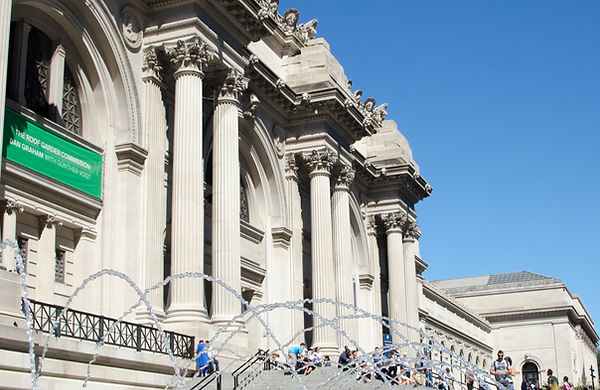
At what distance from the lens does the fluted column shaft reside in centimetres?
2638

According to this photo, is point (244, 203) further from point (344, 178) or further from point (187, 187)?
point (187, 187)

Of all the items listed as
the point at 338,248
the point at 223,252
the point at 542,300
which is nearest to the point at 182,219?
the point at 223,252

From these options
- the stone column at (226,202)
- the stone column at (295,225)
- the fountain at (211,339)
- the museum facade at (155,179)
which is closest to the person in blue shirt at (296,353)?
the fountain at (211,339)

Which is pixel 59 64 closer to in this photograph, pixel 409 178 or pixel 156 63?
pixel 156 63

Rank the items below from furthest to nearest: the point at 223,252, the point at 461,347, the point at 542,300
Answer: the point at 542,300 → the point at 461,347 → the point at 223,252

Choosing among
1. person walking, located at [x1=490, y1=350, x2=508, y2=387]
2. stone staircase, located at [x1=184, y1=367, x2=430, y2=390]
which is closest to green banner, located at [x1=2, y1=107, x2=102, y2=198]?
stone staircase, located at [x1=184, y1=367, x2=430, y2=390]

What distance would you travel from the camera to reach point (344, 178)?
132 ft

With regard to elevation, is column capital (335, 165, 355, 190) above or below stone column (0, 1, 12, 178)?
above

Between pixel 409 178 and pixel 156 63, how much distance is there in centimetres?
2329

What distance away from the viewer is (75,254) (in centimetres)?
2516

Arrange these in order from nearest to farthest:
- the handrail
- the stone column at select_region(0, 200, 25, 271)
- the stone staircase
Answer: the handrail, the stone column at select_region(0, 200, 25, 271), the stone staircase

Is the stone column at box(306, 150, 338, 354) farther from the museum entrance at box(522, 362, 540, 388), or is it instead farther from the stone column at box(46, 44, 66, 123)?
the museum entrance at box(522, 362, 540, 388)

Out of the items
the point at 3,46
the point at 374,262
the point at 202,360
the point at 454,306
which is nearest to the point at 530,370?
the point at 454,306

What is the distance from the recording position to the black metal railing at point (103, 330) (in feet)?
62.2
